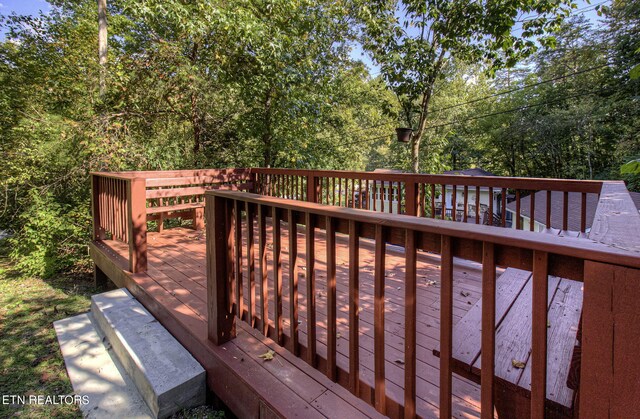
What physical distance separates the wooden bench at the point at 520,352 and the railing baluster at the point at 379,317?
0.87 ft

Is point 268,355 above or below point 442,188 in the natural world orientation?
below

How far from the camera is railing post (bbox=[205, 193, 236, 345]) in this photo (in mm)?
2000

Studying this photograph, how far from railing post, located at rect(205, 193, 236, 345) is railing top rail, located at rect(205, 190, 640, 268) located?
69 cm

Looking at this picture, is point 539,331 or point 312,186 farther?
point 312,186

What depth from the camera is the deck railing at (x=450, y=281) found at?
71 centimetres

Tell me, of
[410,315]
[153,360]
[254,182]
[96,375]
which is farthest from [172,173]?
[410,315]

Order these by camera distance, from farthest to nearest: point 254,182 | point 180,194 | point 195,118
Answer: point 195,118 < point 254,182 < point 180,194

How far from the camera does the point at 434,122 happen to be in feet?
55.8

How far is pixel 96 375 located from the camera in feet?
7.73

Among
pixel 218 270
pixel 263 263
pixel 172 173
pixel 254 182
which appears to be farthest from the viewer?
pixel 254 182

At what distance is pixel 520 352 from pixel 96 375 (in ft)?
8.79

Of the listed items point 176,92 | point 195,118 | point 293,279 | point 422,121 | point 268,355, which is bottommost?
point 268,355

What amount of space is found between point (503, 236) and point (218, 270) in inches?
64.1

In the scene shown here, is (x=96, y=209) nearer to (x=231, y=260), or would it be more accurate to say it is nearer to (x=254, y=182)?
(x=254, y=182)
